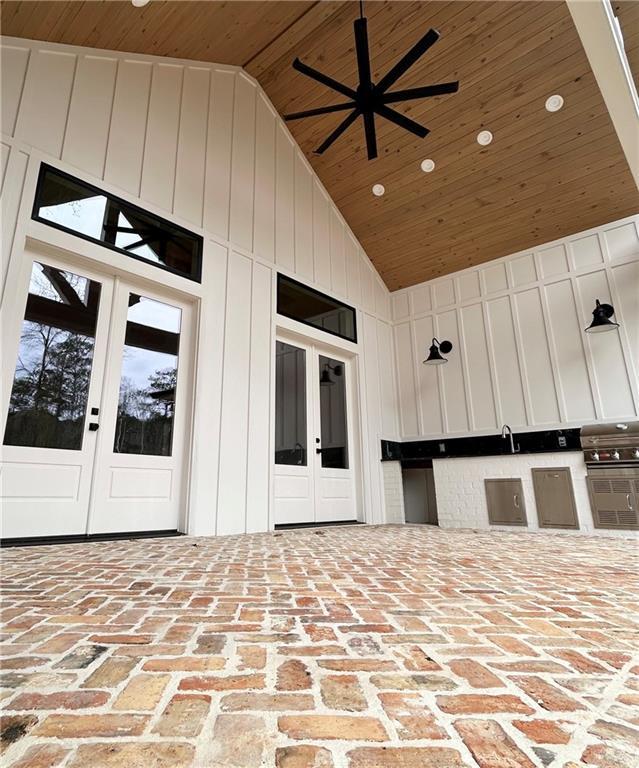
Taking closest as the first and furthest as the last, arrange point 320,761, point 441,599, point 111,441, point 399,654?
1. point 320,761
2. point 399,654
3. point 441,599
4. point 111,441

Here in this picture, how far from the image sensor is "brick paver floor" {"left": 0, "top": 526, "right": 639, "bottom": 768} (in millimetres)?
656

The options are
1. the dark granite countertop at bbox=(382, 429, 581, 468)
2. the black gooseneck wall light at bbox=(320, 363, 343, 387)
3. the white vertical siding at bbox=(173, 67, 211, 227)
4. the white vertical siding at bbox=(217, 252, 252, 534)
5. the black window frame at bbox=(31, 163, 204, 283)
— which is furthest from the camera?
the black gooseneck wall light at bbox=(320, 363, 343, 387)

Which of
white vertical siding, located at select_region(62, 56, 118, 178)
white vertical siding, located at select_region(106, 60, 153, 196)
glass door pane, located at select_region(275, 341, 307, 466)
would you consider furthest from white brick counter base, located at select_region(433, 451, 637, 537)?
white vertical siding, located at select_region(62, 56, 118, 178)

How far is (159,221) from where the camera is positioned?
3982mm

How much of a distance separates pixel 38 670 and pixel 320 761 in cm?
72

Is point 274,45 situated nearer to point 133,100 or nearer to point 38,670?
point 133,100

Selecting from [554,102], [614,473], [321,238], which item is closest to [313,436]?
[321,238]

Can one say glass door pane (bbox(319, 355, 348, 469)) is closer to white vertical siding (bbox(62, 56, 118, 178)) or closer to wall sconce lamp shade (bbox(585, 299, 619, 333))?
wall sconce lamp shade (bbox(585, 299, 619, 333))

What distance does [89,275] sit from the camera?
3.50 metres

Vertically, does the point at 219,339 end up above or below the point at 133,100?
below

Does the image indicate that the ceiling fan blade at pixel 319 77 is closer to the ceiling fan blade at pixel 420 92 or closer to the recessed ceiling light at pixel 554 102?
the ceiling fan blade at pixel 420 92

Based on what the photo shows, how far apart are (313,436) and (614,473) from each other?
10.9 ft

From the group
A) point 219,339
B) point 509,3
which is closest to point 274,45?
point 509,3

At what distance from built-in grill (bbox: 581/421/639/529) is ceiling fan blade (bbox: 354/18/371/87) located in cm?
417
